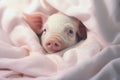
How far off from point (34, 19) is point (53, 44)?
149 millimetres

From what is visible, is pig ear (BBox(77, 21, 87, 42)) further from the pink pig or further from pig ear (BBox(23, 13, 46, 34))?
pig ear (BBox(23, 13, 46, 34))

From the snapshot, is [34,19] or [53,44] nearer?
[53,44]

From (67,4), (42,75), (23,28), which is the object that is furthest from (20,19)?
(42,75)

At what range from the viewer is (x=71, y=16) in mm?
945

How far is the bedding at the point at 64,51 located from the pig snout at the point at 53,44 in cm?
2

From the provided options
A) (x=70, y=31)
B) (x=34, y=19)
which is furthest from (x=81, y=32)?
(x=34, y=19)

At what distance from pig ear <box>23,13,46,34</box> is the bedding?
0.02 meters

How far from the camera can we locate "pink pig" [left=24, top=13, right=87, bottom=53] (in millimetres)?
877

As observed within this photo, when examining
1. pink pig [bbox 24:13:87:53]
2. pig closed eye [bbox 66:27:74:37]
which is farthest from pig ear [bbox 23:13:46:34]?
pig closed eye [bbox 66:27:74:37]

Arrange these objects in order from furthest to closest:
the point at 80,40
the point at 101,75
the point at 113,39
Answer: the point at 80,40 < the point at 113,39 < the point at 101,75

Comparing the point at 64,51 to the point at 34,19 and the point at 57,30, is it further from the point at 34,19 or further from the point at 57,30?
the point at 34,19

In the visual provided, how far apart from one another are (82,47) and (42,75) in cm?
17

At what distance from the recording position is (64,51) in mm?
882

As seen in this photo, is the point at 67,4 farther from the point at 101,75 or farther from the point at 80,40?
the point at 101,75
